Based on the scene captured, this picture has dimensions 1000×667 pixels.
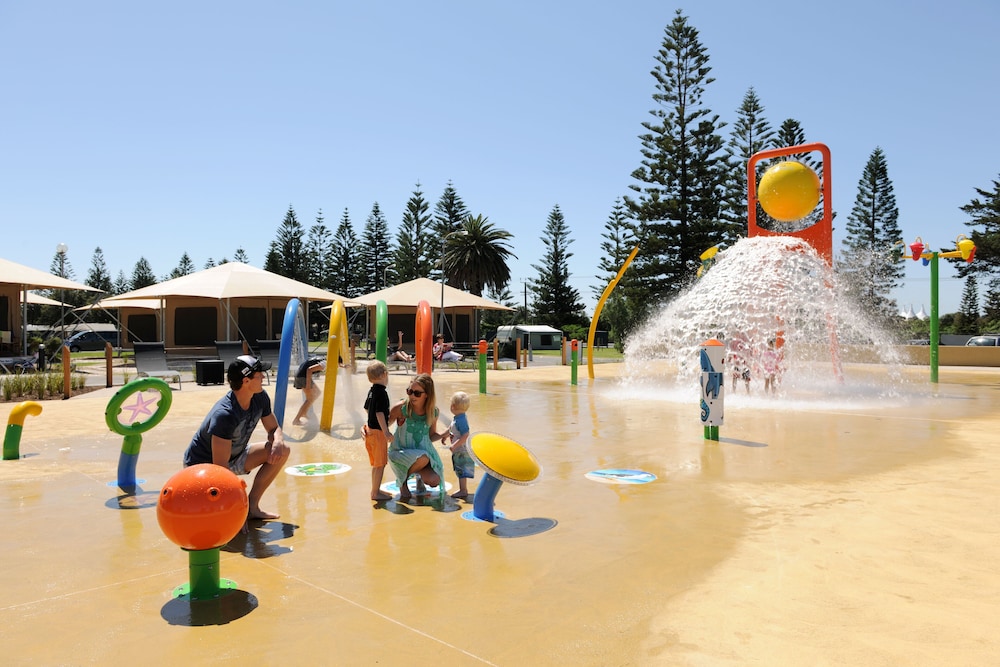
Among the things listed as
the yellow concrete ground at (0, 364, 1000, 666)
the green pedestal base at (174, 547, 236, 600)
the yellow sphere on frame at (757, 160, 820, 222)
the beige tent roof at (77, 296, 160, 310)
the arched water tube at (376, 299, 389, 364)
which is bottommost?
the yellow concrete ground at (0, 364, 1000, 666)

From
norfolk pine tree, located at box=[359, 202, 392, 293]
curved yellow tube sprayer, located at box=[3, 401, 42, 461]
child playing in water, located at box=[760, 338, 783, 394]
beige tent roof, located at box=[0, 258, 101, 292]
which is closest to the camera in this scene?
curved yellow tube sprayer, located at box=[3, 401, 42, 461]

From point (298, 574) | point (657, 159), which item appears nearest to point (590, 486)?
point (298, 574)

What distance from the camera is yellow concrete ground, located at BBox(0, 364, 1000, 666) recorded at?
3154 millimetres

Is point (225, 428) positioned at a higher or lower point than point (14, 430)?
higher

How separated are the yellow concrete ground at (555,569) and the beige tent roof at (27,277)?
43.4 feet

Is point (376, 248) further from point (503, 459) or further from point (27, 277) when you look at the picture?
point (503, 459)

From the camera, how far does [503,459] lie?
4.96 meters

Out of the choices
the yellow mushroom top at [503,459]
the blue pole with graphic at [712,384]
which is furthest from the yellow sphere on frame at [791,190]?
the yellow mushroom top at [503,459]

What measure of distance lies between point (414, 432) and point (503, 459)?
1.09 meters

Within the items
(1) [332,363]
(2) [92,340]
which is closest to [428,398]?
(1) [332,363]

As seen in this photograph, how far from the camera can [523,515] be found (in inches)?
216

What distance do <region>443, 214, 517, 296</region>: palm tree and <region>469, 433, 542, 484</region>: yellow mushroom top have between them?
162 feet

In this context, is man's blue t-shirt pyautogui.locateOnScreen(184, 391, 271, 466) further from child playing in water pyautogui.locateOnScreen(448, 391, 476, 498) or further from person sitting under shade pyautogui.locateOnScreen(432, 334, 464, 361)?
person sitting under shade pyautogui.locateOnScreen(432, 334, 464, 361)

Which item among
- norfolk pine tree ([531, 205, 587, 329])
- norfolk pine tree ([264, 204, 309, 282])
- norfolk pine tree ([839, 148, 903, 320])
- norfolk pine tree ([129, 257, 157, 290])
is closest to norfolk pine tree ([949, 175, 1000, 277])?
norfolk pine tree ([839, 148, 903, 320])
